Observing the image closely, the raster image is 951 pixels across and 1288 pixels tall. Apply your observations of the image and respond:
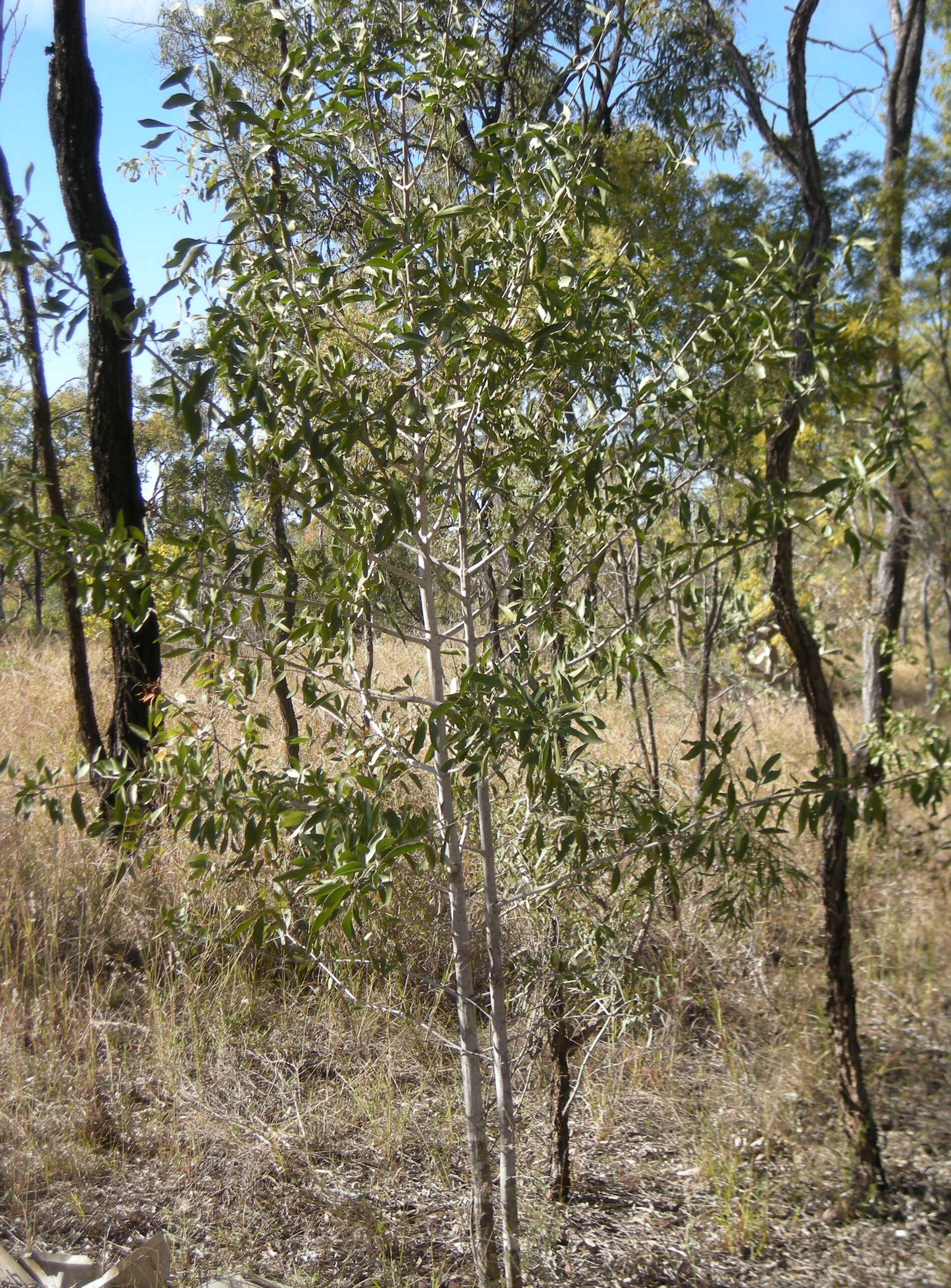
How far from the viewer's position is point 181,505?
1.73 m

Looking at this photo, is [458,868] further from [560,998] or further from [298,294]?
[298,294]

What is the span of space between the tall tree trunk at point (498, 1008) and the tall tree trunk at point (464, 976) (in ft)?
0.16

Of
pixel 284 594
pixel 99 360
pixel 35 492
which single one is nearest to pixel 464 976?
pixel 284 594

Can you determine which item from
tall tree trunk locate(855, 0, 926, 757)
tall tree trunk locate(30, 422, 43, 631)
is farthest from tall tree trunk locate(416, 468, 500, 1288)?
tall tree trunk locate(855, 0, 926, 757)

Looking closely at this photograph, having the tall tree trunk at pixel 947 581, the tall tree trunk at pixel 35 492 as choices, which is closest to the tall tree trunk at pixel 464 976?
the tall tree trunk at pixel 35 492

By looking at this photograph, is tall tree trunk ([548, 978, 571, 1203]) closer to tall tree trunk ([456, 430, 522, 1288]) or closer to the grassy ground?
the grassy ground

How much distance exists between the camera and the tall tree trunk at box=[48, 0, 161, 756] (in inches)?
175

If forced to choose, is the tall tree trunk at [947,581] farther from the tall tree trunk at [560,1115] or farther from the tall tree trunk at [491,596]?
the tall tree trunk at [560,1115]

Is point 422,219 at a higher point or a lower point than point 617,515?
higher

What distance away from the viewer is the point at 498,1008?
2139mm

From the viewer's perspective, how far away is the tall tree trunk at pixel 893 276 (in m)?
6.06

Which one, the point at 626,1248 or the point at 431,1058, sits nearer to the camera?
the point at 626,1248

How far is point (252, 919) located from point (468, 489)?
111 cm

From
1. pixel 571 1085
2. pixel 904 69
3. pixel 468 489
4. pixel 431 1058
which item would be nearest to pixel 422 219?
pixel 468 489
